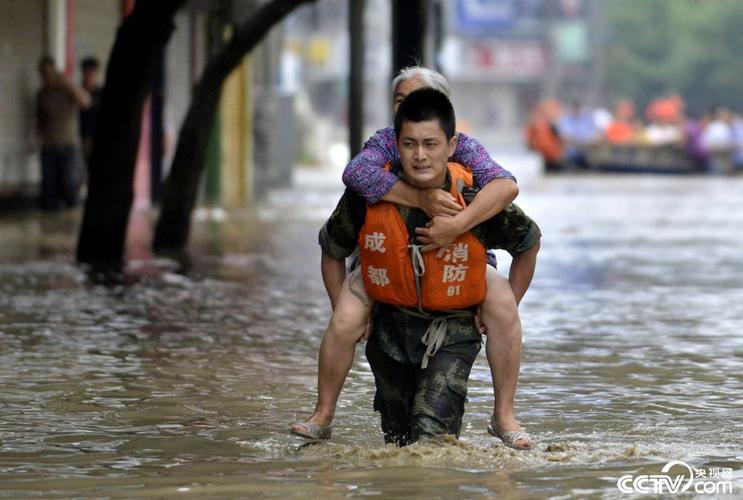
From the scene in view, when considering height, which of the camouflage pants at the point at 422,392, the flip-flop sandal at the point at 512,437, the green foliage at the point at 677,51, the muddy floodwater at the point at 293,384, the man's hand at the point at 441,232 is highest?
the green foliage at the point at 677,51

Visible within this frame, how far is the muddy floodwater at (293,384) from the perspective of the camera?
6.43m

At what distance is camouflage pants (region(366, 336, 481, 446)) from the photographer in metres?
6.62

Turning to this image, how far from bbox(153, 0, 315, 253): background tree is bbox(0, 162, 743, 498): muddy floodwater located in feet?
1.48

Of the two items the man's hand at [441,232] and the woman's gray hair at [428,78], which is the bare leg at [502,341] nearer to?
the man's hand at [441,232]

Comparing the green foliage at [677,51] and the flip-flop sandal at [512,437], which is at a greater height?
the green foliage at [677,51]

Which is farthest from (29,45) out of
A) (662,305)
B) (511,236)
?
(511,236)

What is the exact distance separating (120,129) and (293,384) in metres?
6.44

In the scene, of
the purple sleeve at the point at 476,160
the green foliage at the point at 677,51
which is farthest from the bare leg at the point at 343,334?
the green foliage at the point at 677,51

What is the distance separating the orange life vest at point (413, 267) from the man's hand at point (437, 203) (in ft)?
0.21

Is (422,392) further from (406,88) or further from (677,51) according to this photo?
(677,51)

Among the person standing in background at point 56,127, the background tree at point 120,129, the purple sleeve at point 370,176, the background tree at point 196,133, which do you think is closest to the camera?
the purple sleeve at point 370,176

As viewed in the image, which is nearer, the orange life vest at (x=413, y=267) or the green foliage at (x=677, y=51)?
the orange life vest at (x=413, y=267)

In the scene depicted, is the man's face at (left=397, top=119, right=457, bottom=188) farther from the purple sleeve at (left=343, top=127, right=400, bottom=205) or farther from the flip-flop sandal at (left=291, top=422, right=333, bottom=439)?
the flip-flop sandal at (left=291, top=422, right=333, bottom=439)

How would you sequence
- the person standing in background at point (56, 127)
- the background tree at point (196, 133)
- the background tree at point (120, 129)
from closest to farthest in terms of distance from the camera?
1. the background tree at point (120, 129)
2. the background tree at point (196, 133)
3. the person standing in background at point (56, 127)
